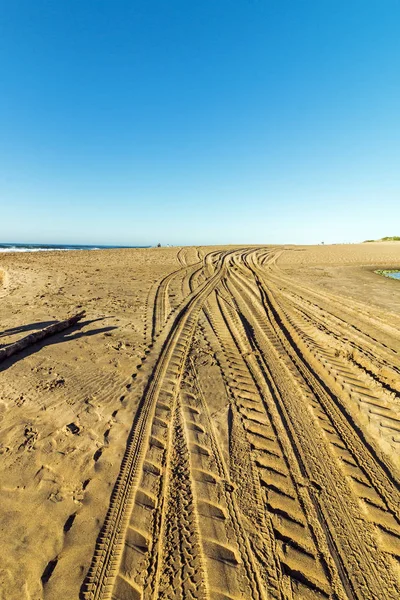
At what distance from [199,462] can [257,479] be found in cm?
64

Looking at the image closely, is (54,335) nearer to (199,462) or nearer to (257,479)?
(199,462)

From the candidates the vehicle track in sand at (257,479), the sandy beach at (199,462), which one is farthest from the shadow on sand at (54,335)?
the vehicle track in sand at (257,479)

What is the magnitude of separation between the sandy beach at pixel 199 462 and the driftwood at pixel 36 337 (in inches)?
6.5

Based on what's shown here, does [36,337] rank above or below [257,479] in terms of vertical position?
above

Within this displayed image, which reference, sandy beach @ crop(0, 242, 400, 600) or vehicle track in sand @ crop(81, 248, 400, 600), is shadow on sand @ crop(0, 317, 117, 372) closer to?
sandy beach @ crop(0, 242, 400, 600)

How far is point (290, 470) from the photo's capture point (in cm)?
293

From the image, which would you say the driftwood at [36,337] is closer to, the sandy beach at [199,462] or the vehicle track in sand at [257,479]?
the sandy beach at [199,462]

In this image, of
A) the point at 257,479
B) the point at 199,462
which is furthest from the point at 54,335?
the point at 257,479

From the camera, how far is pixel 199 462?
2998mm

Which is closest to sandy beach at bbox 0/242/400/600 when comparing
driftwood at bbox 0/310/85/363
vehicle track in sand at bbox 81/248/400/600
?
vehicle track in sand at bbox 81/248/400/600

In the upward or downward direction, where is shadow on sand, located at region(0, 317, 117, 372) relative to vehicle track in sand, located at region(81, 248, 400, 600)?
upward

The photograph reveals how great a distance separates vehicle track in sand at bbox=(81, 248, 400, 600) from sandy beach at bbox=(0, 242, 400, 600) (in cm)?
1

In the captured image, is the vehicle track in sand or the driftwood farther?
the driftwood

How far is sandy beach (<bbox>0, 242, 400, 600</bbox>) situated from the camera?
209 cm
